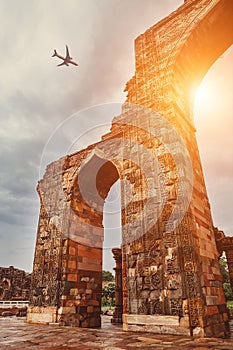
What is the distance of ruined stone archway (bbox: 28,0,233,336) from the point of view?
4906mm

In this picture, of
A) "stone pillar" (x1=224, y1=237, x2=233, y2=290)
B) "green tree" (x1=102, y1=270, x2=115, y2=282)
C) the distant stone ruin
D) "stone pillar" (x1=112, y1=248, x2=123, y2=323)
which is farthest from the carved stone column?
"green tree" (x1=102, y1=270, x2=115, y2=282)

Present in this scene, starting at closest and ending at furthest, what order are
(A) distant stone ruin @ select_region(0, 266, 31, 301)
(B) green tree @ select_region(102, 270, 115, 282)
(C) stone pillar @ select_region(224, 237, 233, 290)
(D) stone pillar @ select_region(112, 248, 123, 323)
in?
(D) stone pillar @ select_region(112, 248, 123, 323)
(C) stone pillar @ select_region(224, 237, 233, 290)
(A) distant stone ruin @ select_region(0, 266, 31, 301)
(B) green tree @ select_region(102, 270, 115, 282)

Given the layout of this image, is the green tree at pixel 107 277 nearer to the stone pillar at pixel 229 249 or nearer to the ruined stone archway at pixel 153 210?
the stone pillar at pixel 229 249

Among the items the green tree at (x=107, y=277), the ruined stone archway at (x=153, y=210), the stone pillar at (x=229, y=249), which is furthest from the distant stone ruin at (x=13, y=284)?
the green tree at (x=107, y=277)

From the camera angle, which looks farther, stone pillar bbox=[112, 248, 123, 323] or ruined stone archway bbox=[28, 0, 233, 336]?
stone pillar bbox=[112, 248, 123, 323]

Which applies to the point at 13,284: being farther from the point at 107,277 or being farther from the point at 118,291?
the point at 107,277

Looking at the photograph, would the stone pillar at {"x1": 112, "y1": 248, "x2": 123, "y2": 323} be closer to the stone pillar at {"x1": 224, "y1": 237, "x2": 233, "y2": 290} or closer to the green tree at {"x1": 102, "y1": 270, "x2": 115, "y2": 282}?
the stone pillar at {"x1": 224, "y1": 237, "x2": 233, "y2": 290}

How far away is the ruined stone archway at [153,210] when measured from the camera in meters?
4.91

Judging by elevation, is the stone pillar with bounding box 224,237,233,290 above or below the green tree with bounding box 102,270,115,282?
below

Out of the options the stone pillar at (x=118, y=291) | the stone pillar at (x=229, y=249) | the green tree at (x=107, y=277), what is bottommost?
the stone pillar at (x=118, y=291)

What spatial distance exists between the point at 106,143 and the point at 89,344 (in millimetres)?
6015

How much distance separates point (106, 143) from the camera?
332 inches

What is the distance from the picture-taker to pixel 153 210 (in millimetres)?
5672

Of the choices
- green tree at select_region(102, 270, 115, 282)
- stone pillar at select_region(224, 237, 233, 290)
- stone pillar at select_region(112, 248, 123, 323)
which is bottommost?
stone pillar at select_region(112, 248, 123, 323)
